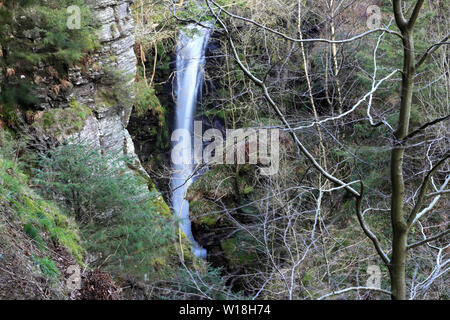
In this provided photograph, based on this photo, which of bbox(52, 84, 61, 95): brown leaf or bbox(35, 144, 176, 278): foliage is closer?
bbox(35, 144, 176, 278): foliage

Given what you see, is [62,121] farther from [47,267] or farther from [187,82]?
[187,82]

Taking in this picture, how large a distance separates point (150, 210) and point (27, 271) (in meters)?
2.45

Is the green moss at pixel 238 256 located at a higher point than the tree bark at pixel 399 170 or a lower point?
lower

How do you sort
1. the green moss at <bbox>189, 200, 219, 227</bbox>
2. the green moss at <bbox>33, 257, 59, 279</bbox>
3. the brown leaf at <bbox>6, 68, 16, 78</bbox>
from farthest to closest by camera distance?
1. the green moss at <bbox>189, 200, 219, 227</bbox>
2. the brown leaf at <bbox>6, 68, 16, 78</bbox>
3. the green moss at <bbox>33, 257, 59, 279</bbox>

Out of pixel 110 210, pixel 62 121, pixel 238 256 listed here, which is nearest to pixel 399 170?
pixel 110 210

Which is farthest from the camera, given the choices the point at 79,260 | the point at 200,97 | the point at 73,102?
the point at 200,97

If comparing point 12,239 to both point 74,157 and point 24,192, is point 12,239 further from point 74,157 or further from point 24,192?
point 74,157

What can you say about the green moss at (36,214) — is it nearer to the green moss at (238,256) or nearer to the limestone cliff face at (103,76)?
the limestone cliff face at (103,76)

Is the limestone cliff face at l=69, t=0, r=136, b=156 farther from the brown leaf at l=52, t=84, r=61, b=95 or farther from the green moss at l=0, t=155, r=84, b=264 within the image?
the green moss at l=0, t=155, r=84, b=264

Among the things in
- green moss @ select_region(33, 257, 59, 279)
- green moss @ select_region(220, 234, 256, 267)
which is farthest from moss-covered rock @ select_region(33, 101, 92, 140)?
green moss @ select_region(33, 257, 59, 279)

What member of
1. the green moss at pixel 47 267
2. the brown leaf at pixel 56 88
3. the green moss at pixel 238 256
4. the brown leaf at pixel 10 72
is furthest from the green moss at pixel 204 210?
the green moss at pixel 47 267

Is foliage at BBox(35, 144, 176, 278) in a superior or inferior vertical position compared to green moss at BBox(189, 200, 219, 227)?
superior
